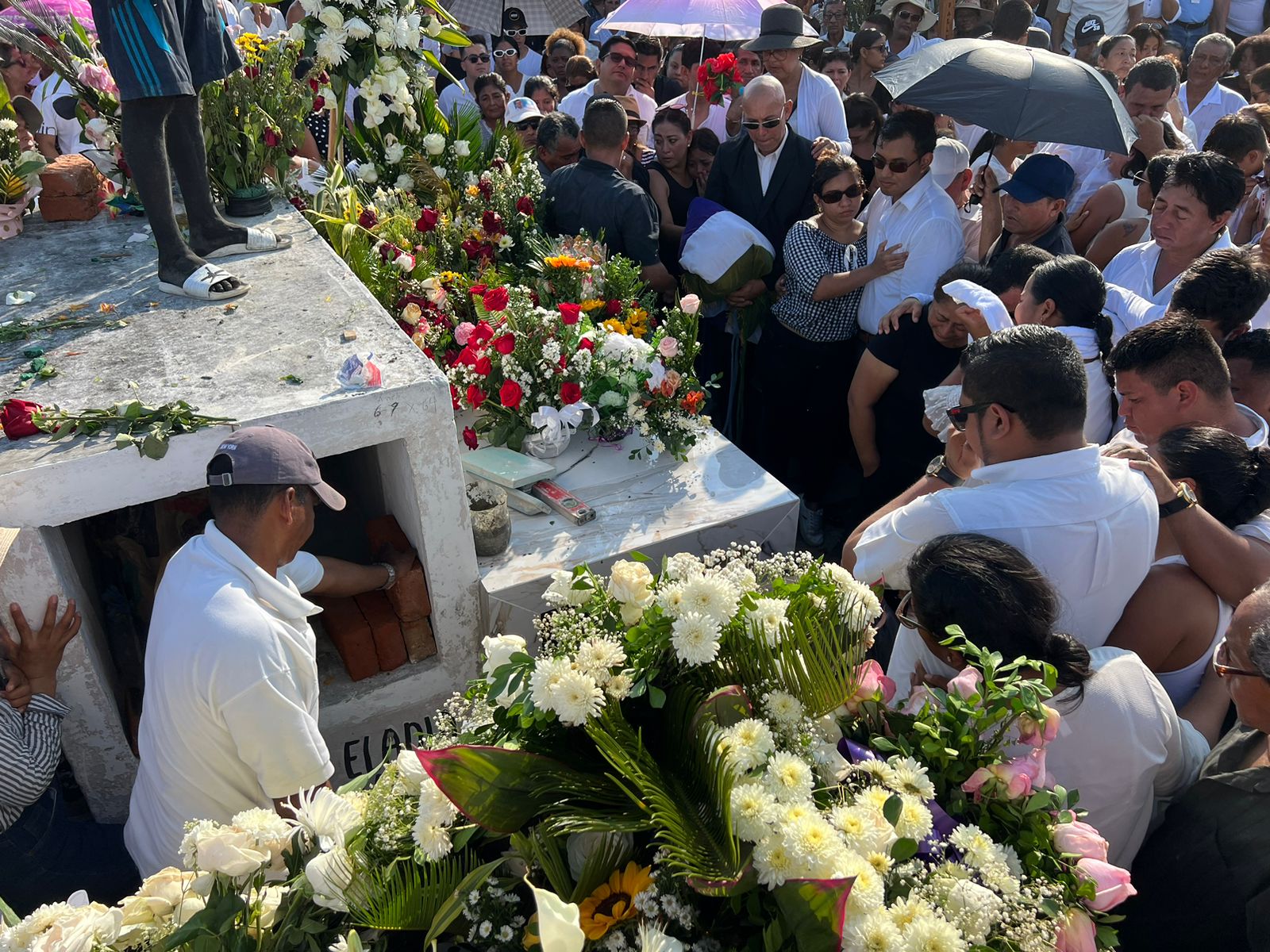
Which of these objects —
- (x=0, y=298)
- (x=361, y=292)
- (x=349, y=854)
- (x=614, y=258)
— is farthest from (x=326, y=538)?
(x=349, y=854)

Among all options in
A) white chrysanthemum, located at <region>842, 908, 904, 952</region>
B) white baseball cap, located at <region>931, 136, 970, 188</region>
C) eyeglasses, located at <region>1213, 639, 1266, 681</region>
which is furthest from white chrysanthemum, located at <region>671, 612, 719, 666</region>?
white baseball cap, located at <region>931, 136, 970, 188</region>

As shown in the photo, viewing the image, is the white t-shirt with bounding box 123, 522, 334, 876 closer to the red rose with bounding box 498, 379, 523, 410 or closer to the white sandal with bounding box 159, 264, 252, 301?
the red rose with bounding box 498, 379, 523, 410

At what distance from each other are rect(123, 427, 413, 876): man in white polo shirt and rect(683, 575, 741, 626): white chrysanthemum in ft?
3.85

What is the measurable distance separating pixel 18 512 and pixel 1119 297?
4.09 meters

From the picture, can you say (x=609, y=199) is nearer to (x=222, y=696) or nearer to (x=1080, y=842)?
(x=222, y=696)

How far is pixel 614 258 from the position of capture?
477cm

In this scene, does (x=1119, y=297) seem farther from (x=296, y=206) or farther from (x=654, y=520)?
(x=296, y=206)

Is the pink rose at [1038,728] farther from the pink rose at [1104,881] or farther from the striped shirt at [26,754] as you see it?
the striped shirt at [26,754]

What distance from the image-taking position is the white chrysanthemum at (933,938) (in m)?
1.35

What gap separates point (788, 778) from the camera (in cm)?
152

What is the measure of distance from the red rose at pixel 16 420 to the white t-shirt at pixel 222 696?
2.65 ft

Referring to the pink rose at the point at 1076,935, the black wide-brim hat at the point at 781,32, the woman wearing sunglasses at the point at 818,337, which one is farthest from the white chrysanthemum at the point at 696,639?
the black wide-brim hat at the point at 781,32

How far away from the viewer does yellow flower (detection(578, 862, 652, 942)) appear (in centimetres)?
153

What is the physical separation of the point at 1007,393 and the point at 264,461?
6.60ft
